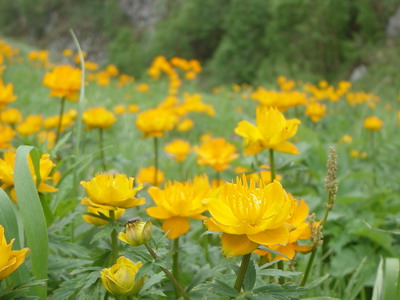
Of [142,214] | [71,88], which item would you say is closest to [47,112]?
[71,88]

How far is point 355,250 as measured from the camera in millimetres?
1281

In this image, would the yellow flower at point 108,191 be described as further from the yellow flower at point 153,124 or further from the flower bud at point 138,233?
the yellow flower at point 153,124

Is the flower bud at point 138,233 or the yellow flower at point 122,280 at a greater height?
the flower bud at point 138,233

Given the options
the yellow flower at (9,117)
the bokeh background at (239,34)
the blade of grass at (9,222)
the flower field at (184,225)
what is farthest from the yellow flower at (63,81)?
the bokeh background at (239,34)

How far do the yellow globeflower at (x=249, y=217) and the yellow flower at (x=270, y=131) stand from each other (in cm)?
30

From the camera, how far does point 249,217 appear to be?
1.41 ft

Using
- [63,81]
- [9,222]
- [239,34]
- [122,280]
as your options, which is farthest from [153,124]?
[239,34]

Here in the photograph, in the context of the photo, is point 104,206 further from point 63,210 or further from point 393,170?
point 393,170

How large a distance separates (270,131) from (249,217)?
13.0 inches

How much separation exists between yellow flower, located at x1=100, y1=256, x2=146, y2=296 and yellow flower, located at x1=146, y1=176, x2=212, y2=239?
0.15m

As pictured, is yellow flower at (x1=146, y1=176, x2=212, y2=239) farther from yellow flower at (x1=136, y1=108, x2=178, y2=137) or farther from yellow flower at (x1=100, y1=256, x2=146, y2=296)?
yellow flower at (x1=136, y1=108, x2=178, y2=137)

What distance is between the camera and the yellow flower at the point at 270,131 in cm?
73

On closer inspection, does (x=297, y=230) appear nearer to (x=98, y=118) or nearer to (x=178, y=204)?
(x=178, y=204)

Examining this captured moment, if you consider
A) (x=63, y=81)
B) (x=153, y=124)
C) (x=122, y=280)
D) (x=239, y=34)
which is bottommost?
(x=122, y=280)
